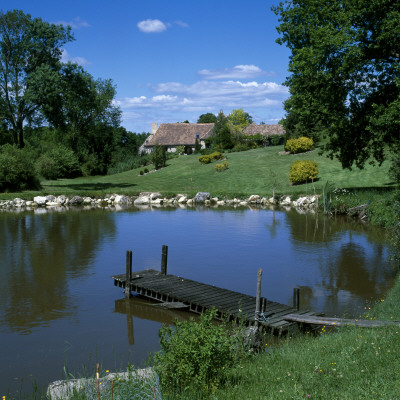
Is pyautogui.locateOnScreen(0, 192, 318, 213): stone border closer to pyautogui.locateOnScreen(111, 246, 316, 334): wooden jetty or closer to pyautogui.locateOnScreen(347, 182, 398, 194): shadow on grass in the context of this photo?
pyautogui.locateOnScreen(347, 182, 398, 194): shadow on grass

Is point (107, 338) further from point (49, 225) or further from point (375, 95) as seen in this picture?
point (375, 95)

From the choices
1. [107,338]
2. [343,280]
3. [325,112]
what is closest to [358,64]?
[325,112]

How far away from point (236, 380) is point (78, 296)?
918 centimetres

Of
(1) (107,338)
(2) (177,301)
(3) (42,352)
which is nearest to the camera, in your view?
(3) (42,352)

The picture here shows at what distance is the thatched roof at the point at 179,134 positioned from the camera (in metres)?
81.4

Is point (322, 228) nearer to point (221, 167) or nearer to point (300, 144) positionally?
point (221, 167)

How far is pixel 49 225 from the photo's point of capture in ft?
98.1

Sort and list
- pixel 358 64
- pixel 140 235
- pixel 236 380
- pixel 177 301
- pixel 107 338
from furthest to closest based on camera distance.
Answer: pixel 140 235 → pixel 358 64 → pixel 177 301 → pixel 107 338 → pixel 236 380

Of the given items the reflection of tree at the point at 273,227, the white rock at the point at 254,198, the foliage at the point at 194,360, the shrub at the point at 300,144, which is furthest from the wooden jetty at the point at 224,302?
the shrub at the point at 300,144

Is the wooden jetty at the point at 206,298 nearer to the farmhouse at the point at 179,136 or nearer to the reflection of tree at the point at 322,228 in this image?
the reflection of tree at the point at 322,228

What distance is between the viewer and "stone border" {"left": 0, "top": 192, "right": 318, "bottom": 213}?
3966 centimetres

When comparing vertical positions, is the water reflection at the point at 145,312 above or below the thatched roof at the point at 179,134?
below

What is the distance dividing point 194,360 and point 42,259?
15224mm

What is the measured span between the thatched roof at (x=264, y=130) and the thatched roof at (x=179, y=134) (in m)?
8.18
